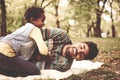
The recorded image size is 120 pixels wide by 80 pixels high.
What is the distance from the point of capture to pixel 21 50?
24.6ft

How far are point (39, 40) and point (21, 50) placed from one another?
0.61m

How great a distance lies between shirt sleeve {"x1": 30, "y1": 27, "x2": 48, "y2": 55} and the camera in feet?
23.5

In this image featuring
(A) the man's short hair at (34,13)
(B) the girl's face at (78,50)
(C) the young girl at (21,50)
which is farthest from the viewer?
(B) the girl's face at (78,50)

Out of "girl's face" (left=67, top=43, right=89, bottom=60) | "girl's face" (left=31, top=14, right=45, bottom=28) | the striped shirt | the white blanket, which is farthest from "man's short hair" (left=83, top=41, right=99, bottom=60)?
"girl's face" (left=31, top=14, right=45, bottom=28)

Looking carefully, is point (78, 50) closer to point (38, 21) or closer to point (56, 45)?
point (56, 45)

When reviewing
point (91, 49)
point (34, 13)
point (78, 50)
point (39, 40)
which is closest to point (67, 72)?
point (78, 50)

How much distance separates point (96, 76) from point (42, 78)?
1.29 metres

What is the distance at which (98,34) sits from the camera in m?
32.3

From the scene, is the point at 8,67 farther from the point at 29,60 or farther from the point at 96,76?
the point at 96,76

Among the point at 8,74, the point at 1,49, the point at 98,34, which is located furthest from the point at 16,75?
the point at 98,34

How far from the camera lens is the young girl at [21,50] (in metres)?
7.27

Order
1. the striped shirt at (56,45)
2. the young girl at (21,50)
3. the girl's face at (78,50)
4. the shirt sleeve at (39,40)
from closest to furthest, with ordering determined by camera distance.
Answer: the shirt sleeve at (39,40) → the young girl at (21,50) → the girl's face at (78,50) → the striped shirt at (56,45)

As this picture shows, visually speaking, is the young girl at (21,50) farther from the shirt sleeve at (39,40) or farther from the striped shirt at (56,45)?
the striped shirt at (56,45)

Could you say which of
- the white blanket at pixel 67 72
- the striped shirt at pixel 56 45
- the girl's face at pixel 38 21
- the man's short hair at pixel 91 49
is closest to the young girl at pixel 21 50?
the girl's face at pixel 38 21
